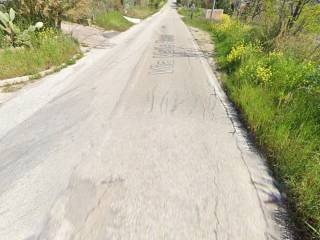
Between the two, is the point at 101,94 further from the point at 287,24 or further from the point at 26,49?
the point at 287,24

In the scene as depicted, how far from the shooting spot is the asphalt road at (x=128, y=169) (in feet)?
7.44

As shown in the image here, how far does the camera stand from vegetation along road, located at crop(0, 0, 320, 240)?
90.8 inches

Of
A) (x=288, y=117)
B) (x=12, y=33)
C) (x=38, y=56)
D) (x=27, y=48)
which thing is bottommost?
(x=288, y=117)

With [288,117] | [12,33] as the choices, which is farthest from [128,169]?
[12,33]

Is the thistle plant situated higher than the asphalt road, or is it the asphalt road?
the thistle plant

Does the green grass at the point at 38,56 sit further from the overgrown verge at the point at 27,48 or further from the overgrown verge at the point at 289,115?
the overgrown verge at the point at 289,115

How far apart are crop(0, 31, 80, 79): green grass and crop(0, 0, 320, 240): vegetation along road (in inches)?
2.1

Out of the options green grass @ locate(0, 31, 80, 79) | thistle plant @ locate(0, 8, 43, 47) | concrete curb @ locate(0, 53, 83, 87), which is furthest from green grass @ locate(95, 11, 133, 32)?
concrete curb @ locate(0, 53, 83, 87)

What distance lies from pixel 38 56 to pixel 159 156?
579 centimetres

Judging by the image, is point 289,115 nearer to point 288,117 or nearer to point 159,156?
point 288,117

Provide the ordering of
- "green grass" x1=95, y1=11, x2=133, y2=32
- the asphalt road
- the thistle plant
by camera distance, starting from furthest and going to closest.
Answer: "green grass" x1=95, y1=11, x2=133, y2=32, the thistle plant, the asphalt road

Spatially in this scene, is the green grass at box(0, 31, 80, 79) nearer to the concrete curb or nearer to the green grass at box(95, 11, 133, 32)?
the concrete curb

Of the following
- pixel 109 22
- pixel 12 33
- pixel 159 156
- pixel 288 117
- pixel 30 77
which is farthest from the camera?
pixel 109 22

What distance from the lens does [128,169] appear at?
300 cm
